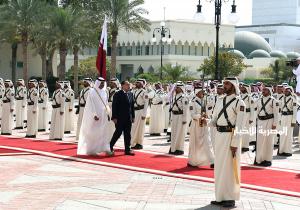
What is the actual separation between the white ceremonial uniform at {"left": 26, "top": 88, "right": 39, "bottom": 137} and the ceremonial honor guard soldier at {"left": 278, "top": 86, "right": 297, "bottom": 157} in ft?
25.4

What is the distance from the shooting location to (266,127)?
14844mm

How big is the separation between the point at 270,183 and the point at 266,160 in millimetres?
2620

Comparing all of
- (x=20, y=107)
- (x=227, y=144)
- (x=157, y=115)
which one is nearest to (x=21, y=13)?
(x=20, y=107)

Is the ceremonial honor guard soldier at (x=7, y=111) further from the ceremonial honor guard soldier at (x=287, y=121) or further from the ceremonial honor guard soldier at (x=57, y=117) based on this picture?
the ceremonial honor guard soldier at (x=287, y=121)

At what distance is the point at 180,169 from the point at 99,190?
3103 millimetres

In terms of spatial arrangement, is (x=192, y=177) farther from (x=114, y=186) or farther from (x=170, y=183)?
(x=114, y=186)

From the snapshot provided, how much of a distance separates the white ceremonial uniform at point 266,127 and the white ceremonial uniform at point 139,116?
12.5 ft

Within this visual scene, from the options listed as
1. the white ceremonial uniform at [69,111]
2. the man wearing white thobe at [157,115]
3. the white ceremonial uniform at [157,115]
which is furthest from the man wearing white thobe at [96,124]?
the white ceremonial uniform at [157,115]

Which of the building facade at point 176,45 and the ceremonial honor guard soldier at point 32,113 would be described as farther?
the building facade at point 176,45

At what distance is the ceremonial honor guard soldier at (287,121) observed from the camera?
55.9ft

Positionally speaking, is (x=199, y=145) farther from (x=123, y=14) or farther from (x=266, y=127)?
(x=123, y=14)

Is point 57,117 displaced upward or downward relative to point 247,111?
downward

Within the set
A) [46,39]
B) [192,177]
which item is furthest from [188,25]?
[192,177]

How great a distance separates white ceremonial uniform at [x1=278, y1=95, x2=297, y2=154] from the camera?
17.0 m
